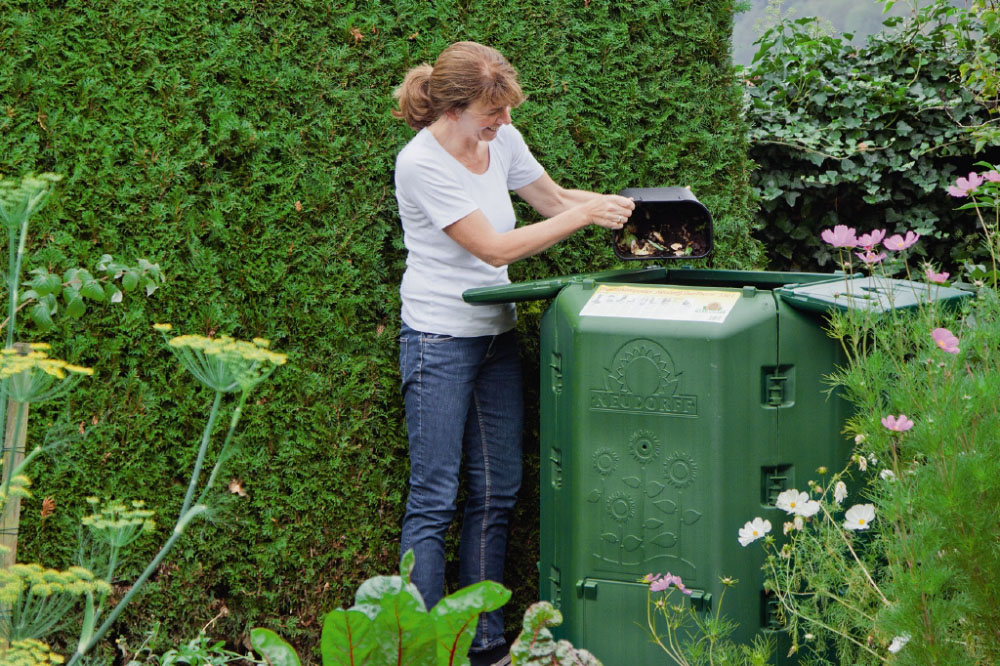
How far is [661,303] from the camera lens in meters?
2.74

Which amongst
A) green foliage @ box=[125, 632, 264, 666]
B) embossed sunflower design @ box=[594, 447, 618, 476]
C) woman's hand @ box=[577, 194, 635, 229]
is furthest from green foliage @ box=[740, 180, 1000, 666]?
green foliage @ box=[125, 632, 264, 666]

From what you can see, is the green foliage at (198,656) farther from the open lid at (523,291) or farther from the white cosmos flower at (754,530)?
the white cosmos flower at (754,530)

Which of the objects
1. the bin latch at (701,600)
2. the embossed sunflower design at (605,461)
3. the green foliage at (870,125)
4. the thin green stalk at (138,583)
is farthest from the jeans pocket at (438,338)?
the green foliage at (870,125)

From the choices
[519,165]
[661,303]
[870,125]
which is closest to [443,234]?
[519,165]

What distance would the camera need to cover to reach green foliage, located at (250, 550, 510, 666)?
2.06m

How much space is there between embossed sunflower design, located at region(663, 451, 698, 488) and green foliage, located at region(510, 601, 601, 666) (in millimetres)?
591

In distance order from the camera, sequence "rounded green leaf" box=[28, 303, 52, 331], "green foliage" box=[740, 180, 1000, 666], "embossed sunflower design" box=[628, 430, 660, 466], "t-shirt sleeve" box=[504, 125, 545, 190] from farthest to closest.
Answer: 1. "t-shirt sleeve" box=[504, 125, 545, 190]
2. "embossed sunflower design" box=[628, 430, 660, 466]
3. "rounded green leaf" box=[28, 303, 52, 331]
4. "green foliage" box=[740, 180, 1000, 666]

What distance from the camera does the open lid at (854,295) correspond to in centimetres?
251

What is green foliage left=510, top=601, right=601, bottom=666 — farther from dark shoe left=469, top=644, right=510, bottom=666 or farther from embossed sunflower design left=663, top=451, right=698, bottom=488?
dark shoe left=469, top=644, right=510, bottom=666

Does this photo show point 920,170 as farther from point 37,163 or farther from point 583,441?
point 37,163

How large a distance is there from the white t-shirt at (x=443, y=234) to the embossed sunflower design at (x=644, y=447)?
661 millimetres

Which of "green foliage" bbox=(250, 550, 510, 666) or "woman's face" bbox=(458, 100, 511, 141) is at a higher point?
"woman's face" bbox=(458, 100, 511, 141)

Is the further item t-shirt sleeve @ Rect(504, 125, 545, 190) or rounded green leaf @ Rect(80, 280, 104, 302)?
t-shirt sleeve @ Rect(504, 125, 545, 190)

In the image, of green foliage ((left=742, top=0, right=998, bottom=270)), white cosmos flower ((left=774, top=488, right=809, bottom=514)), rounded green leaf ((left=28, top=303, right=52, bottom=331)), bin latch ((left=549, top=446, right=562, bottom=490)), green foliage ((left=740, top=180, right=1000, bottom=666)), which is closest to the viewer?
green foliage ((left=740, top=180, right=1000, bottom=666))
